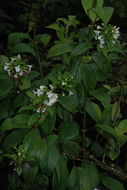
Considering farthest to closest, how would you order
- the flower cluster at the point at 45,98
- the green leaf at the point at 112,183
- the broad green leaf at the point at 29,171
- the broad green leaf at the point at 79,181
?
the green leaf at the point at 112,183, the broad green leaf at the point at 79,181, the broad green leaf at the point at 29,171, the flower cluster at the point at 45,98

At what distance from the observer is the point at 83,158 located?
1771 millimetres

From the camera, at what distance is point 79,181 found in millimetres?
1657

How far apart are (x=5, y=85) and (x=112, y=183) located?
77 centimetres

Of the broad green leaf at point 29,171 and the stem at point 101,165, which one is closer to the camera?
→ the broad green leaf at point 29,171

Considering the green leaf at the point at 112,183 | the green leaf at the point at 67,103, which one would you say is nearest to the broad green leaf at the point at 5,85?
the green leaf at the point at 67,103

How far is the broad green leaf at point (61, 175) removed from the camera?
5.23 ft

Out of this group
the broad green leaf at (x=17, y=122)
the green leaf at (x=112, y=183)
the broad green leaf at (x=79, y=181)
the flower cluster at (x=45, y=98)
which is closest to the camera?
the flower cluster at (x=45, y=98)

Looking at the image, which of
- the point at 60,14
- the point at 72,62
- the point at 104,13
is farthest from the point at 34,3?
the point at 104,13

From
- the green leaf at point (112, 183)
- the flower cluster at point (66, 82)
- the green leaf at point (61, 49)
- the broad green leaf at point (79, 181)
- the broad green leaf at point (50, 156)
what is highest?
the green leaf at point (61, 49)

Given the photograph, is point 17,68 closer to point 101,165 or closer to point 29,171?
point 29,171

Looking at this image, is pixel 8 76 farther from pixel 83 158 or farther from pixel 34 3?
pixel 34 3

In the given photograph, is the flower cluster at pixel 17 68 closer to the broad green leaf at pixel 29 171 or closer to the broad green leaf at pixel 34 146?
the broad green leaf at pixel 34 146

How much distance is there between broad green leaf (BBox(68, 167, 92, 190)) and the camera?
1.65 meters

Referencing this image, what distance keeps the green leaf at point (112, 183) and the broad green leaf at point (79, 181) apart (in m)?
0.17
